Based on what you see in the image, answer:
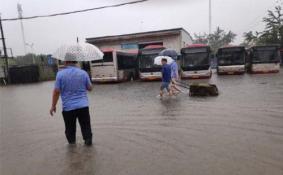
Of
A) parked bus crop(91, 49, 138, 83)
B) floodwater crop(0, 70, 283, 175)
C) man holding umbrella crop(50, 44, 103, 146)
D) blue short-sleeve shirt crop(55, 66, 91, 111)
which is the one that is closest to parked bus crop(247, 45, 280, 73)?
parked bus crop(91, 49, 138, 83)

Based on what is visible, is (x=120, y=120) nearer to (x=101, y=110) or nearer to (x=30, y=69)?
(x=101, y=110)

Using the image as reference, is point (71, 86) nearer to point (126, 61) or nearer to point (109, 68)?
point (109, 68)

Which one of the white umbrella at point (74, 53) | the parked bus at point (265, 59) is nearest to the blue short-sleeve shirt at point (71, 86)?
the white umbrella at point (74, 53)

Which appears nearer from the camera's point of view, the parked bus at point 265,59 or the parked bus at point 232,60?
the parked bus at point 232,60

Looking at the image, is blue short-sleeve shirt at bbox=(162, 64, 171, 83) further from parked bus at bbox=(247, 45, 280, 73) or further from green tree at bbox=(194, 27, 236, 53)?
green tree at bbox=(194, 27, 236, 53)

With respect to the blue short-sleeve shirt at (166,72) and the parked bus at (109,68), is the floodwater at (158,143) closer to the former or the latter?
the blue short-sleeve shirt at (166,72)

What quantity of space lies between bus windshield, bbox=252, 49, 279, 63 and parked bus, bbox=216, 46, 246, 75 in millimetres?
1442

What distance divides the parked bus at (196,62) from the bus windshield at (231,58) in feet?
9.19

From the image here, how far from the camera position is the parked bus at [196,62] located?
25.8 metres

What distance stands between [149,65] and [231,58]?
7.32m

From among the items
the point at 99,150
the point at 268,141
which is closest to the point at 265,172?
the point at 268,141

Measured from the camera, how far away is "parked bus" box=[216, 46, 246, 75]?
1094 inches

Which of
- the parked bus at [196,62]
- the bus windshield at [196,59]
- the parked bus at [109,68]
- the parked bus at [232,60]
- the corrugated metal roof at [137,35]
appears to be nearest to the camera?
the parked bus at [109,68]

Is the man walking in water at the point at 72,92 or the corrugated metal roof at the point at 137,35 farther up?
the corrugated metal roof at the point at 137,35
